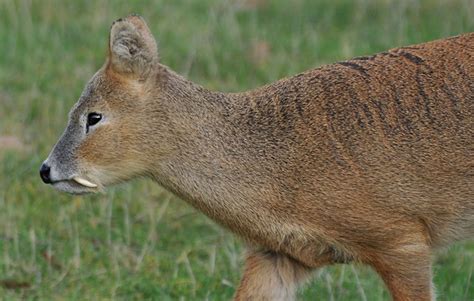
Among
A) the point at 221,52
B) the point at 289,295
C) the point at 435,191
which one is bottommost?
the point at 289,295

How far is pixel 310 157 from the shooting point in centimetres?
612

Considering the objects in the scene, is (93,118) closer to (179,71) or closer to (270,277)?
(270,277)

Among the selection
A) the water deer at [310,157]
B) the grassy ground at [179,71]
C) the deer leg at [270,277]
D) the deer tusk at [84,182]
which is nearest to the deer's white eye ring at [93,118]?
the water deer at [310,157]

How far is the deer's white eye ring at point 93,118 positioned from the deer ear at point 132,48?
0.24 metres

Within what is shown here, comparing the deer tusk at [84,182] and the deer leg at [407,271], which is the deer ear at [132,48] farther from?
the deer leg at [407,271]

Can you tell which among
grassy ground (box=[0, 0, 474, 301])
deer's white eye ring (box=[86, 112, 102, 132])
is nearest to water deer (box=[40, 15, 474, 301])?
deer's white eye ring (box=[86, 112, 102, 132])

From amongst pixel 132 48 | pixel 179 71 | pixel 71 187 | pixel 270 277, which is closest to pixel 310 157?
pixel 270 277

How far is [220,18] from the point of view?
1095 cm

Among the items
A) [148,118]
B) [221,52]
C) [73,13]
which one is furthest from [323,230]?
[73,13]

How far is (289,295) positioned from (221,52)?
4328mm

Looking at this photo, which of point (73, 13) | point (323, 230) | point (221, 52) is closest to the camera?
point (323, 230)

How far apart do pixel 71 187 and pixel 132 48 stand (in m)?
0.72

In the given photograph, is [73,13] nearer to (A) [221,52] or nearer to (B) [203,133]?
(A) [221,52]

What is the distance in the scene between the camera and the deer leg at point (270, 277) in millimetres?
6281
